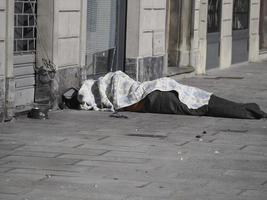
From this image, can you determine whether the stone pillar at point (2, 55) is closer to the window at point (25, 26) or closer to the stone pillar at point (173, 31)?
the window at point (25, 26)

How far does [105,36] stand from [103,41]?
146 millimetres

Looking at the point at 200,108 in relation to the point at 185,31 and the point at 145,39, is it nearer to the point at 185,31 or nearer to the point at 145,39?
the point at 145,39

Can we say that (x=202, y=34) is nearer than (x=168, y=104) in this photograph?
No

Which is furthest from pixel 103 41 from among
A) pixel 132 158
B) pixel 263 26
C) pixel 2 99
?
pixel 263 26

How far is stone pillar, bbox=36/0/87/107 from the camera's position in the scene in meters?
12.4

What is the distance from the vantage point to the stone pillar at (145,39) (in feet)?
51.3

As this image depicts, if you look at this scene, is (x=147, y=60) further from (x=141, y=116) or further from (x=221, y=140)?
(x=221, y=140)

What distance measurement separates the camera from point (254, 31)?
987 inches

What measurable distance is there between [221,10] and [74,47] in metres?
8.92

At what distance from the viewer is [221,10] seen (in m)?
21.4

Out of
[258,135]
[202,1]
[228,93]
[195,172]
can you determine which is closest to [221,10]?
[202,1]

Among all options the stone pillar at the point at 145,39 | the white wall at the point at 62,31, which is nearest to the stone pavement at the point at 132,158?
the white wall at the point at 62,31

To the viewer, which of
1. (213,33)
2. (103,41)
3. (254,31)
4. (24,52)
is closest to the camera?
(24,52)

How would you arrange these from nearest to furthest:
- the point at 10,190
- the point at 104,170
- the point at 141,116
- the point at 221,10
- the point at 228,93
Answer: the point at 10,190 < the point at 104,170 < the point at 141,116 < the point at 228,93 < the point at 221,10
